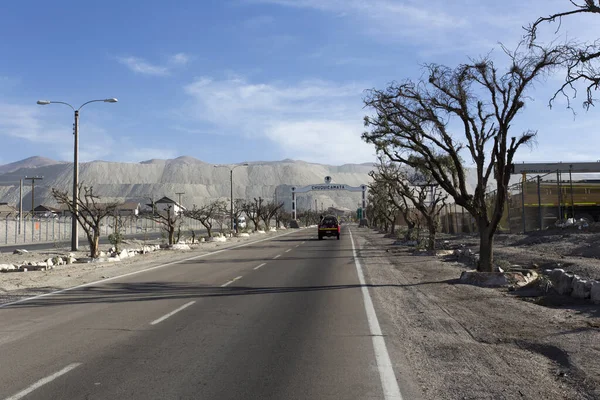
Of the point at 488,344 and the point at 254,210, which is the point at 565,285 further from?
the point at 254,210

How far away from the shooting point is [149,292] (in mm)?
13938

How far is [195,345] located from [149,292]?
6.39 metres

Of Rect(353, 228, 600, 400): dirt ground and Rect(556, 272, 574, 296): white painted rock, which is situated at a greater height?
Rect(556, 272, 574, 296): white painted rock

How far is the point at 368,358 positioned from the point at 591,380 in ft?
8.40

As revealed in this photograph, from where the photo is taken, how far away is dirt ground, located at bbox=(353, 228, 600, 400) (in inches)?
234

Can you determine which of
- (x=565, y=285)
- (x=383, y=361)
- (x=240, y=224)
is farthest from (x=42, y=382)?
(x=240, y=224)

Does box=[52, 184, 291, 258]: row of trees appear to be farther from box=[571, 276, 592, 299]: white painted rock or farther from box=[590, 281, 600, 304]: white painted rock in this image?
box=[590, 281, 600, 304]: white painted rock

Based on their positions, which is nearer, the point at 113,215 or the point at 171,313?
the point at 171,313

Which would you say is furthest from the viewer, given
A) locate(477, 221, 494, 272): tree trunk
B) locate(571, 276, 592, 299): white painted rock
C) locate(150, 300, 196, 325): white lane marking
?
locate(477, 221, 494, 272): tree trunk

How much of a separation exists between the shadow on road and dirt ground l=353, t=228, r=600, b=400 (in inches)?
91.7

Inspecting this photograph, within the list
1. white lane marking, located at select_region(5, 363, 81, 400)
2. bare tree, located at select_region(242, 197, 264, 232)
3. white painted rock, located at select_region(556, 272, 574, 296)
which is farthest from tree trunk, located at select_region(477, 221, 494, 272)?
bare tree, located at select_region(242, 197, 264, 232)

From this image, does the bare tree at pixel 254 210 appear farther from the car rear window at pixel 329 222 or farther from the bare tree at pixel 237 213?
the car rear window at pixel 329 222

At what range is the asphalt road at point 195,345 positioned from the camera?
5.98 metres

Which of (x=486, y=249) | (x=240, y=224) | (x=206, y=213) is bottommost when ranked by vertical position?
(x=240, y=224)
